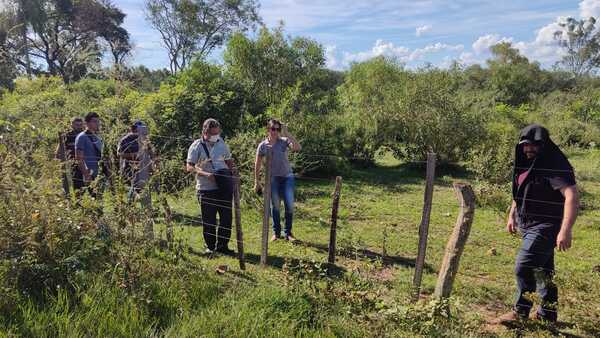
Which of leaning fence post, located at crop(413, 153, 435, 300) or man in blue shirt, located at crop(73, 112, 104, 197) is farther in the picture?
man in blue shirt, located at crop(73, 112, 104, 197)

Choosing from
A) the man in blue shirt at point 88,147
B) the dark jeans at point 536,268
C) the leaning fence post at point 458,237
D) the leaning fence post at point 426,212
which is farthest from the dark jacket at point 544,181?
the man in blue shirt at point 88,147

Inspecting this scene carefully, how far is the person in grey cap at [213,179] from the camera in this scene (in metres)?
5.56

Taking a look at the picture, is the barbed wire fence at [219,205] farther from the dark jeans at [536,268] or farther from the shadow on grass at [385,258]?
the shadow on grass at [385,258]

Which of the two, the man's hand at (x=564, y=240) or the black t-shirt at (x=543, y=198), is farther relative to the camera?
the black t-shirt at (x=543, y=198)

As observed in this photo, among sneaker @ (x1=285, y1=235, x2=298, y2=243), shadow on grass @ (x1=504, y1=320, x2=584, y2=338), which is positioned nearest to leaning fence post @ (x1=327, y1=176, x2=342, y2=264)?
sneaker @ (x1=285, y1=235, x2=298, y2=243)

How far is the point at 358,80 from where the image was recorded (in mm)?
22094

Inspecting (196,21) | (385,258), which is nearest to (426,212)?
(385,258)

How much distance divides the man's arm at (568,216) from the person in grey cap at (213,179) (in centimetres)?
357

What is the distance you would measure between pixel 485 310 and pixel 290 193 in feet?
9.47

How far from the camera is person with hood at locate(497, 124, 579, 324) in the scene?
3584mm

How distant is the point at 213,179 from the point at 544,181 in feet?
11.9

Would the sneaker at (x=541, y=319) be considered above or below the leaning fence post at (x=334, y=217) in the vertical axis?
below

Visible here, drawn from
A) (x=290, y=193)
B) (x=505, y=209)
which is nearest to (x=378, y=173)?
(x=505, y=209)

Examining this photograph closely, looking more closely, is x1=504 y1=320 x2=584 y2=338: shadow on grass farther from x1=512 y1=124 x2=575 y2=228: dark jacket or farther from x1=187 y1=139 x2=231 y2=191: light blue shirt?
x1=187 y1=139 x2=231 y2=191: light blue shirt
